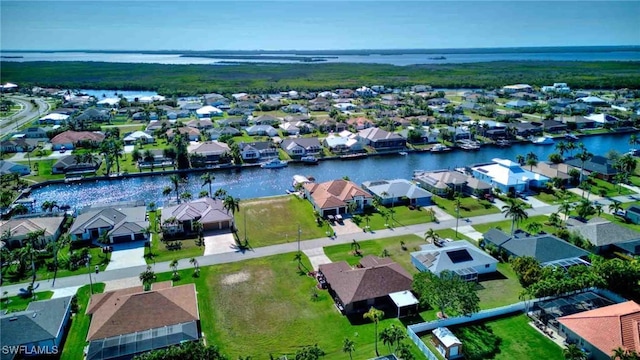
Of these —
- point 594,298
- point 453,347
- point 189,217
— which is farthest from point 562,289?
point 189,217

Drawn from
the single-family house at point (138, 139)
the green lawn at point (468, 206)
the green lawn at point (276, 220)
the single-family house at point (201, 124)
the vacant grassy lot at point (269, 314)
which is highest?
the single-family house at point (201, 124)

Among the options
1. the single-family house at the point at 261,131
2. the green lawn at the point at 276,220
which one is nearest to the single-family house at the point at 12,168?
the green lawn at the point at 276,220

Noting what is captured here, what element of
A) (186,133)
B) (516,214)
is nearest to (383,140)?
(186,133)

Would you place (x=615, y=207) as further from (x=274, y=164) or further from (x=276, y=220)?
(x=274, y=164)

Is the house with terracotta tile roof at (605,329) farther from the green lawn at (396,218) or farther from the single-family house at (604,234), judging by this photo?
the green lawn at (396,218)

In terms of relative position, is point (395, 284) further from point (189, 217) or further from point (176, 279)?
point (189, 217)

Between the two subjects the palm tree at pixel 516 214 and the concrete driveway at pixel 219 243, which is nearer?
the concrete driveway at pixel 219 243
